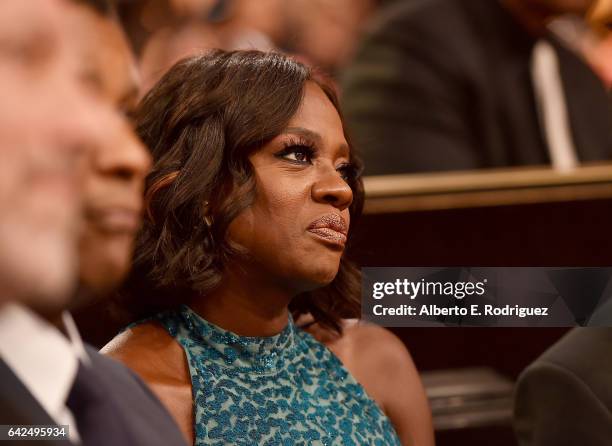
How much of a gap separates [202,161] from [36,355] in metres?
0.68

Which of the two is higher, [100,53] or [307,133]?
[307,133]

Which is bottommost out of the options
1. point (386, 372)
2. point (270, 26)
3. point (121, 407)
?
point (121, 407)

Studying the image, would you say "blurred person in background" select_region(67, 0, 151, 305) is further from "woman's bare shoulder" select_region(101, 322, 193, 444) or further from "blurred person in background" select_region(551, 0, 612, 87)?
"blurred person in background" select_region(551, 0, 612, 87)

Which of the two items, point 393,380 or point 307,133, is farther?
point 393,380

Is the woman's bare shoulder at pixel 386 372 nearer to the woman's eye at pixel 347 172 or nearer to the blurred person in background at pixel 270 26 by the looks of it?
the woman's eye at pixel 347 172

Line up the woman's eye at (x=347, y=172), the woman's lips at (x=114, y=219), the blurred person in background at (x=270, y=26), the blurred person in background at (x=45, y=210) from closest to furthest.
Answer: the blurred person in background at (x=45, y=210) < the woman's lips at (x=114, y=219) < the woman's eye at (x=347, y=172) < the blurred person in background at (x=270, y=26)

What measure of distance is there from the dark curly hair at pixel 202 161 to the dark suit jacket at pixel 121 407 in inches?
17.6

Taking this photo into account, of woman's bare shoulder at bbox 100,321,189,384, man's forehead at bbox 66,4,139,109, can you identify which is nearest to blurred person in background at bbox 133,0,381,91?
woman's bare shoulder at bbox 100,321,189,384

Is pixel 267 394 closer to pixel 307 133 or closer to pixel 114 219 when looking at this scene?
pixel 307 133

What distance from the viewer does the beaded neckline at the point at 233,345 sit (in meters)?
1.56

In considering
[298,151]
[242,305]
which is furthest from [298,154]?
[242,305]

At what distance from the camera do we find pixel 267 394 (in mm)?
1555

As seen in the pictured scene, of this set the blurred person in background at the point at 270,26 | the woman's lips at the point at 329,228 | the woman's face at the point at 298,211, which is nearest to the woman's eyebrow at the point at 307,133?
the woman's face at the point at 298,211

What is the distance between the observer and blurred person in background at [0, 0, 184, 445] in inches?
31.3
